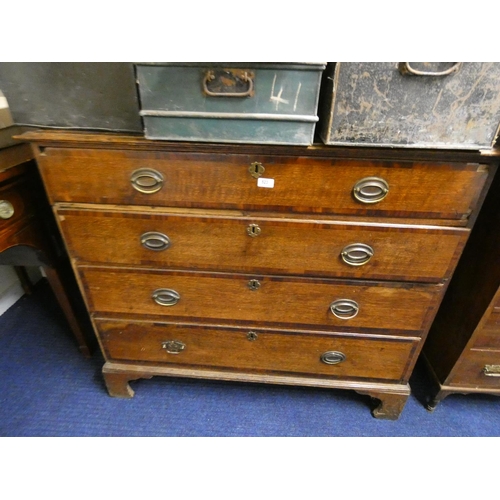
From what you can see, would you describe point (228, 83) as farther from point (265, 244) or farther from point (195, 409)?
point (195, 409)

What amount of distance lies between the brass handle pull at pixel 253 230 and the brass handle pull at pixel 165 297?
32cm

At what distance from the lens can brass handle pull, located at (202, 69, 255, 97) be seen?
664 mm

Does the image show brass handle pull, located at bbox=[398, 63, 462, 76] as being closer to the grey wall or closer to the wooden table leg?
the grey wall

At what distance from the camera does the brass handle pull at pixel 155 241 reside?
88cm

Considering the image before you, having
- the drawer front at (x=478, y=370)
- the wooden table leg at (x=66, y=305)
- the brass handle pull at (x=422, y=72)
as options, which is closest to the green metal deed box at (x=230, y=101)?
the brass handle pull at (x=422, y=72)

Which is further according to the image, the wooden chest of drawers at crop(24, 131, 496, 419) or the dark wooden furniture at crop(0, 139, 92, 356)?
the dark wooden furniture at crop(0, 139, 92, 356)

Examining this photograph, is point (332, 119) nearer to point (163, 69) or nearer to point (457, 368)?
point (163, 69)

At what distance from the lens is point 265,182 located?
78cm

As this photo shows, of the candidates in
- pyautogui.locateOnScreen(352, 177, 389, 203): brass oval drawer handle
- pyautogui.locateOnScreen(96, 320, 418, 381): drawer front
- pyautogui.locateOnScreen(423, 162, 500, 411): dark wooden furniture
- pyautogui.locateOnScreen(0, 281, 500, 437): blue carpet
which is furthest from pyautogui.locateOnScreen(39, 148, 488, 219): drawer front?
pyautogui.locateOnScreen(0, 281, 500, 437): blue carpet

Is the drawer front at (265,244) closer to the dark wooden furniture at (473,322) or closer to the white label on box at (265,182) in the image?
the white label on box at (265,182)

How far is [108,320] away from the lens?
42.3 inches

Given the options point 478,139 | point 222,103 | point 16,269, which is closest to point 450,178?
point 478,139

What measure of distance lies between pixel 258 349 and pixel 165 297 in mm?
351

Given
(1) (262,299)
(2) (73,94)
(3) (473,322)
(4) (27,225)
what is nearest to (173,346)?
(1) (262,299)
